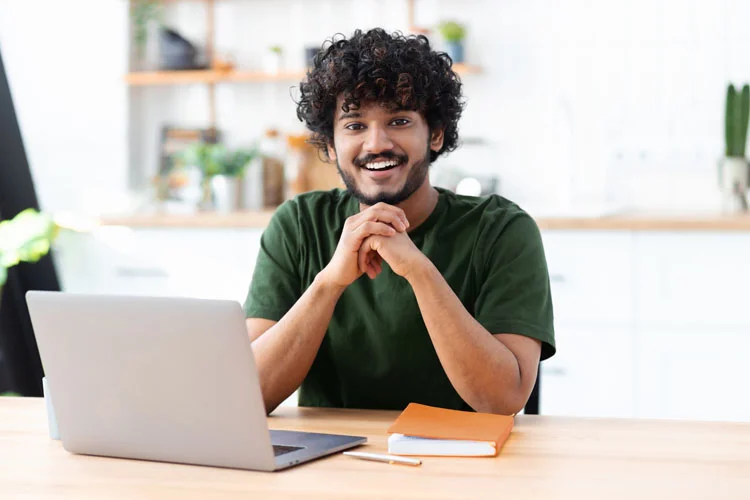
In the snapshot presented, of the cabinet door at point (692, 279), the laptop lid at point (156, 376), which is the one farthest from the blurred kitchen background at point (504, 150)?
the laptop lid at point (156, 376)

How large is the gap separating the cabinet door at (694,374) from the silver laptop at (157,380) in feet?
7.10

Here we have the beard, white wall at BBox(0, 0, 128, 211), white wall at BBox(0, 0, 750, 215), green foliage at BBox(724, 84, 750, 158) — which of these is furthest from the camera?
white wall at BBox(0, 0, 128, 211)

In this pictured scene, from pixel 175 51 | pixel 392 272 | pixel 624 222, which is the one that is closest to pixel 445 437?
pixel 392 272

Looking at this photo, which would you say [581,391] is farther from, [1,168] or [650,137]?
[1,168]

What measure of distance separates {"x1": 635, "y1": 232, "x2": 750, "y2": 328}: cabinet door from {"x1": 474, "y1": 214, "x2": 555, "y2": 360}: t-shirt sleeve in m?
1.50

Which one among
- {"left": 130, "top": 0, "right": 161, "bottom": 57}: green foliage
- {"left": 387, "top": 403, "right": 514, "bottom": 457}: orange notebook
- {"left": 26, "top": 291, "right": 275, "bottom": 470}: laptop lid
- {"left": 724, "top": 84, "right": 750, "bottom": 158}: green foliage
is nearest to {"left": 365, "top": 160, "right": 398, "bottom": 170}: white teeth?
{"left": 387, "top": 403, "right": 514, "bottom": 457}: orange notebook

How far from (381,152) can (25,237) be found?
2185mm

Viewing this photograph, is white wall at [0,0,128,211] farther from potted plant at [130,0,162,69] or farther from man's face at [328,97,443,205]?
man's face at [328,97,443,205]

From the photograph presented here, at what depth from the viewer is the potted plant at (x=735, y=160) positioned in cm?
354

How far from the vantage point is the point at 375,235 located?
1733 millimetres

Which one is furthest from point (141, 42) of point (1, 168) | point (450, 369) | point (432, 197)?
point (450, 369)

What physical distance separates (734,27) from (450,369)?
262 cm

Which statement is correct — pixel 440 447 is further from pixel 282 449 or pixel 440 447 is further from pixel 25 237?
pixel 25 237

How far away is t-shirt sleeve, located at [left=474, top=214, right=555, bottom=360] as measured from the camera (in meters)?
1.79
